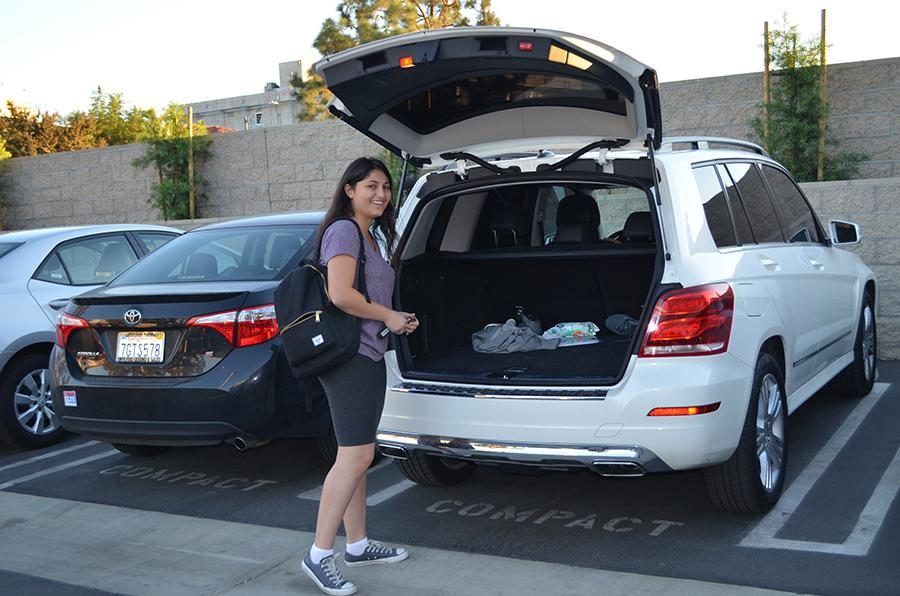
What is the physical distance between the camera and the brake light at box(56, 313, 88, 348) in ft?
18.0

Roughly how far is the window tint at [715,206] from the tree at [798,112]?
5.84 m

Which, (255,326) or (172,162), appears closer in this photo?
(255,326)

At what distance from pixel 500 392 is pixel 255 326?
4.99ft

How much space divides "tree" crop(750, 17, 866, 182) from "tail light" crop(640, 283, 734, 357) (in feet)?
22.0

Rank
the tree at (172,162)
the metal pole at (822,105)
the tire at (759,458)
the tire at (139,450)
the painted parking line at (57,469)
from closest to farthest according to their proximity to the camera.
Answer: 1. the tire at (759,458)
2. the painted parking line at (57,469)
3. the tire at (139,450)
4. the metal pole at (822,105)
5. the tree at (172,162)

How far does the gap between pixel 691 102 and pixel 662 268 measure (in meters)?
7.24

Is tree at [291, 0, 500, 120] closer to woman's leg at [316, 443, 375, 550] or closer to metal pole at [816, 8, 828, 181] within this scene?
metal pole at [816, 8, 828, 181]

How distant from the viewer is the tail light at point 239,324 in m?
5.09

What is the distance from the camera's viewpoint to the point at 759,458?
4504mm

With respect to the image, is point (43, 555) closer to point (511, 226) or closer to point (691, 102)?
point (511, 226)

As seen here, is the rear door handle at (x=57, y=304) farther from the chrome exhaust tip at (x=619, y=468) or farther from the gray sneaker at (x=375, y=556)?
the chrome exhaust tip at (x=619, y=468)

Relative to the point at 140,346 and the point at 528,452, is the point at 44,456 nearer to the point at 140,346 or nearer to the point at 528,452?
the point at 140,346

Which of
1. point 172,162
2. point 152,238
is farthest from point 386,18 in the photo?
point 152,238

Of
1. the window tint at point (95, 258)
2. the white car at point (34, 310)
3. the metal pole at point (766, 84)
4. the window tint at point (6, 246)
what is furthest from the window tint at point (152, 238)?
the metal pole at point (766, 84)
